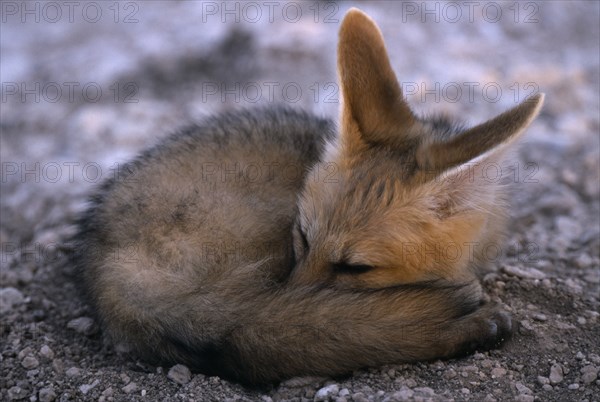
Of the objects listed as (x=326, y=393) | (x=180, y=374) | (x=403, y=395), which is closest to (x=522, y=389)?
(x=403, y=395)

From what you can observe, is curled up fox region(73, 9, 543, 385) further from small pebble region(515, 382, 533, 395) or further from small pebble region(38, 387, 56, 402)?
small pebble region(38, 387, 56, 402)

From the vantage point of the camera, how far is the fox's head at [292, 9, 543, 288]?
3.29m

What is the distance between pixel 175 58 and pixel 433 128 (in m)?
3.80

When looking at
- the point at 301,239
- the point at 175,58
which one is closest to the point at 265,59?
the point at 175,58

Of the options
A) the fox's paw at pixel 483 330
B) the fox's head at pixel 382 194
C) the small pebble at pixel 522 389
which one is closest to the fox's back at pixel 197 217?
the fox's head at pixel 382 194

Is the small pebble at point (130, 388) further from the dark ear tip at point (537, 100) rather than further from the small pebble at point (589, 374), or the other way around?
the dark ear tip at point (537, 100)

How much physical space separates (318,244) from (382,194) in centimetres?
41

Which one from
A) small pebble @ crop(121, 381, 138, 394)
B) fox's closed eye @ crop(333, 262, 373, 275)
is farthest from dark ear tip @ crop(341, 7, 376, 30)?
small pebble @ crop(121, 381, 138, 394)

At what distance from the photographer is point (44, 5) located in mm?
7961

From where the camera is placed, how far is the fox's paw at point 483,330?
3.06 m

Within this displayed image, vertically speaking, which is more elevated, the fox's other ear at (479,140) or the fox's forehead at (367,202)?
the fox's other ear at (479,140)

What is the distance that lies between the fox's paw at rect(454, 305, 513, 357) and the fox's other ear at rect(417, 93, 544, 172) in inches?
28.3

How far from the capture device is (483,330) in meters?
3.10

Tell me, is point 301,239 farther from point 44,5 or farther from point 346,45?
point 44,5
